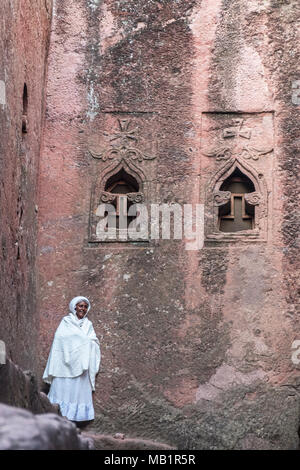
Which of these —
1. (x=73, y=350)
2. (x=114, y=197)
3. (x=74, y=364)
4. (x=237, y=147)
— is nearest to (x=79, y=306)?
(x=73, y=350)

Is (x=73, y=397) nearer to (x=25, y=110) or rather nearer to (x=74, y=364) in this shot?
(x=74, y=364)

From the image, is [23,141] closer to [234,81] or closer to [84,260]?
[84,260]

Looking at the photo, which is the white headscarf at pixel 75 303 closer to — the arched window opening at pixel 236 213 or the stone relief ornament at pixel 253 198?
the arched window opening at pixel 236 213

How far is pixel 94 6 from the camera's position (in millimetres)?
8469

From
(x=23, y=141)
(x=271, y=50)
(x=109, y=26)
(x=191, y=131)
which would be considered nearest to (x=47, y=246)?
(x=23, y=141)

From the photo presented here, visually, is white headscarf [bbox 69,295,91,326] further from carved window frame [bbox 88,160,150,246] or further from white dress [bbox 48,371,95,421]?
carved window frame [bbox 88,160,150,246]

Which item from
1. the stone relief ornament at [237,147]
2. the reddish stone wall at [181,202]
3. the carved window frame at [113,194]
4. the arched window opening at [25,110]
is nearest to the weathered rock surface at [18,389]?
the reddish stone wall at [181,202]

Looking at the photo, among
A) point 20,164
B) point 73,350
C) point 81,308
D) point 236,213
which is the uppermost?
point 20,164

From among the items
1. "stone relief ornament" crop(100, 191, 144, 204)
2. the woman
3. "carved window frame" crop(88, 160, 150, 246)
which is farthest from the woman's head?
"stone relief ornament" crop(100, 191, 144, 204)

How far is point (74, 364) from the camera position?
7418mm

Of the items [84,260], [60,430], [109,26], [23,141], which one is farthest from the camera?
[109,26]

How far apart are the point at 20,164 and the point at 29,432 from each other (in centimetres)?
445

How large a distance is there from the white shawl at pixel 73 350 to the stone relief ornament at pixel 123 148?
1431mm

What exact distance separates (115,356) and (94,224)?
1.25 metres
